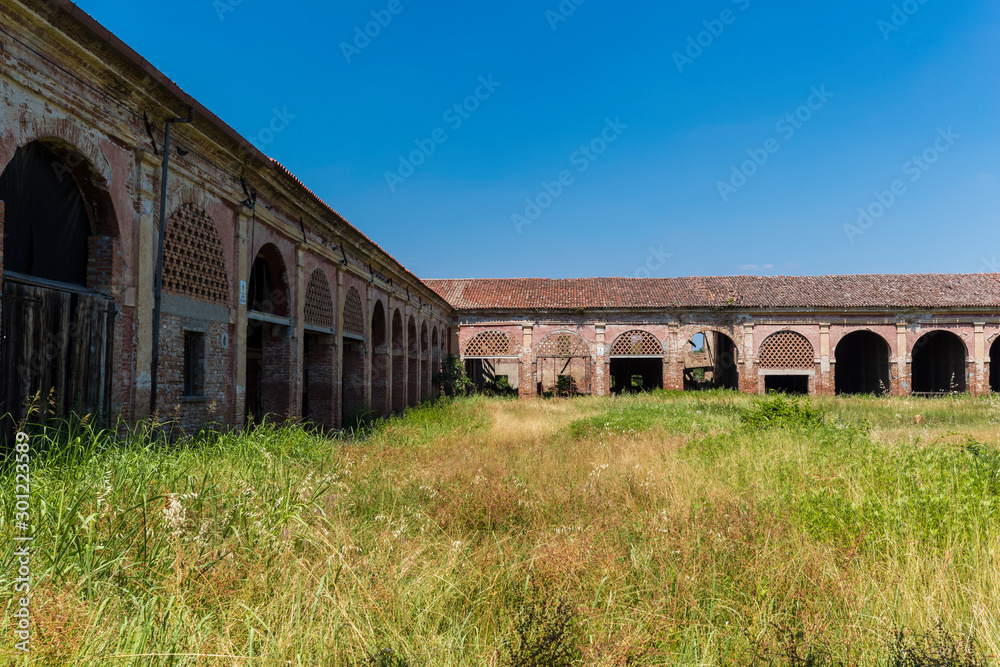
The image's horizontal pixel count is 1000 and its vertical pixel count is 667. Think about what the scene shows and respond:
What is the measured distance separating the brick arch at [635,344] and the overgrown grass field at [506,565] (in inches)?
809

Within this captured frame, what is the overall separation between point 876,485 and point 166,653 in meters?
5.15

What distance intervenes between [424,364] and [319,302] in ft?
34.9

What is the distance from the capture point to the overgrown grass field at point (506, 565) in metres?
2.45

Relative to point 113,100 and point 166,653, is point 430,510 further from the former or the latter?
point 113,100

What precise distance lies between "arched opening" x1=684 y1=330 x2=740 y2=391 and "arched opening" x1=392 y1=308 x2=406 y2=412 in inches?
543

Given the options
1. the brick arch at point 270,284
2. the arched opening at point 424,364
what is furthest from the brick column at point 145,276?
the arched opening at point 424,364

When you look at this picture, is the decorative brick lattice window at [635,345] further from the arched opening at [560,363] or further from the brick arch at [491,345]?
the brick arch at [491,345]

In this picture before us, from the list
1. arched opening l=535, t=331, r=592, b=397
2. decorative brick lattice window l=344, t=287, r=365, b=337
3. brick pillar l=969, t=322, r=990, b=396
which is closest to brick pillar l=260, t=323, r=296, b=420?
decorative brick lattice window l=344, t=287, r=365, b=337

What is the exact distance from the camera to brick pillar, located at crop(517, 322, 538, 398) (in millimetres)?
26359

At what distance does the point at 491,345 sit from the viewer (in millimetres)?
27172

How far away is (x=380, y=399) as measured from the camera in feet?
52.1

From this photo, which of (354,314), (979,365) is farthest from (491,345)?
(979,365)

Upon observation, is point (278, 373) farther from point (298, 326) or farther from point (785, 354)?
point (785, 354)

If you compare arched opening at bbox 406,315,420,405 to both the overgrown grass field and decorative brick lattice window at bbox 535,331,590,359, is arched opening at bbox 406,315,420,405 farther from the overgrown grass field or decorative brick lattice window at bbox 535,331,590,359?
the overgrown grass field
